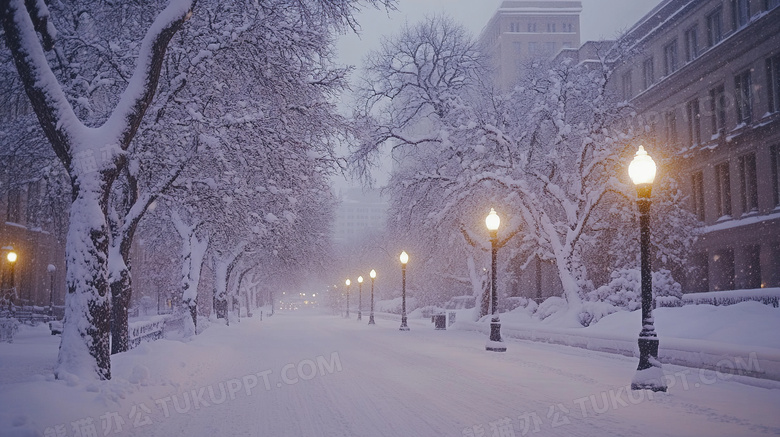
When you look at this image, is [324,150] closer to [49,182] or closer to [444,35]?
[49,182]

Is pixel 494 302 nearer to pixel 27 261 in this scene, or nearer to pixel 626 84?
pixel 626 84

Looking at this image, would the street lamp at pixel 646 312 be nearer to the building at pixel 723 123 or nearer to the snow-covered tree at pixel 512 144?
the snow-covered tree at pixel 512 144

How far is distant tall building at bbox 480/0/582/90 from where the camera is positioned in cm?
10288

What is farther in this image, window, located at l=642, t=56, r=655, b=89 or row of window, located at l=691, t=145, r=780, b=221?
window, located at l=642, t=56, r=655, b=89

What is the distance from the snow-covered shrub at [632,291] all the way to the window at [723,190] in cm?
1174

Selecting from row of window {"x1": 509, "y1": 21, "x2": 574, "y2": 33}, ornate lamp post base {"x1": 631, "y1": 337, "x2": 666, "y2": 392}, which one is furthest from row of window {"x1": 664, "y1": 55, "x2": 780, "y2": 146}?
row of window {"x1": 509, "y1": 21, "x2": 574, "y2": 33}

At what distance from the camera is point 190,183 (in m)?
14.0

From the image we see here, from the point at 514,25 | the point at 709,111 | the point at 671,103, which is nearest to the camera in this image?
the point at 709,111

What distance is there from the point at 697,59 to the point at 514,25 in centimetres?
7349

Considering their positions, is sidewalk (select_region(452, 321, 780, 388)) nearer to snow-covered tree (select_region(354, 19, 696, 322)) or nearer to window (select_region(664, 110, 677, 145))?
snow-covered tree (select_region(354, 19, 696, 322))

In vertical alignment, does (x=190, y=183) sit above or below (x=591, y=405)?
above

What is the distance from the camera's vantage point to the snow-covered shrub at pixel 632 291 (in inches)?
973

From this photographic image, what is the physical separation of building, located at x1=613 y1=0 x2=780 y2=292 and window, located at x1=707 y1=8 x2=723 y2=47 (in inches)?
2.5

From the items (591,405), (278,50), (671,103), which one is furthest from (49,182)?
(671,103)
